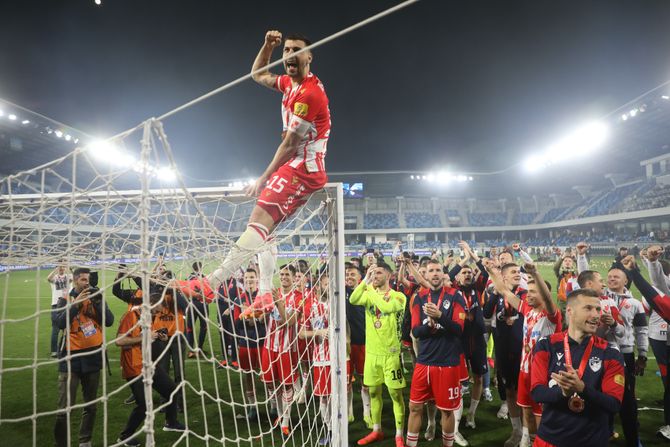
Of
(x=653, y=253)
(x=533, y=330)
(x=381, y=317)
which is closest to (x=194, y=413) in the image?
(x=381, y=317)

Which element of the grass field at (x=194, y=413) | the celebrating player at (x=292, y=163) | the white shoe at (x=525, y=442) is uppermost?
the celebrating player at (x=292, y=163)

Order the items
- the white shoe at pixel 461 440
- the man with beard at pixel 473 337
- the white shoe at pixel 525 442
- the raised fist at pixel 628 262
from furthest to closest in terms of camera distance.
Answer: the man with beard at pixel 473 337 → the raised fist at pixel 628 262 → the white shoe at pixel 461 440 → the white shoe at pixel 525 442

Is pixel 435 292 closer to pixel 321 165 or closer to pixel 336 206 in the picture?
pixel 336 206

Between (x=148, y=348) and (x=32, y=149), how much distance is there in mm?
36741

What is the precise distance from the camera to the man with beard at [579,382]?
8.17 feet

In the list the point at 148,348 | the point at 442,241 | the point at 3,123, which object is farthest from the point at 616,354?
the point at 442,241

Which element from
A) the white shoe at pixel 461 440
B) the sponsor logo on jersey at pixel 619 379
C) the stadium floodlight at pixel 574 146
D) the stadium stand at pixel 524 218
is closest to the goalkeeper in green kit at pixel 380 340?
the white shoe at pixel 461 440

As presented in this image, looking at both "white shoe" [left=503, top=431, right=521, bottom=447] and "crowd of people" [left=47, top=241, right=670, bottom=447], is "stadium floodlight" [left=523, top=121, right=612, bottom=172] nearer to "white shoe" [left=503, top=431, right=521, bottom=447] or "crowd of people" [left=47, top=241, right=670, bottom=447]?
"crowd of people" [left=47, top=241, right=670, bottom=447]

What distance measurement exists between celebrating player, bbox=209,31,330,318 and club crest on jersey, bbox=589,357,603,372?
220cm

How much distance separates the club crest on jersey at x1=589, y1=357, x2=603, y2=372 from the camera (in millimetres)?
2611

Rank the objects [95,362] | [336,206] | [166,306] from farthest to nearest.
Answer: [166,306]
[95,362]
[336,206]

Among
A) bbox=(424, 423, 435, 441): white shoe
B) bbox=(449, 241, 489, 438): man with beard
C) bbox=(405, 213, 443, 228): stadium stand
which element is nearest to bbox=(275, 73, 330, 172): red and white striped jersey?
bbox=(449, 241, 489, 438): man with beard

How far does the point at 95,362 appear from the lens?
4156 millimetres

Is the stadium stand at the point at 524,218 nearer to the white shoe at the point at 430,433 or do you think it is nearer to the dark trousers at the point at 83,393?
the white shoe at the point at 430,433
